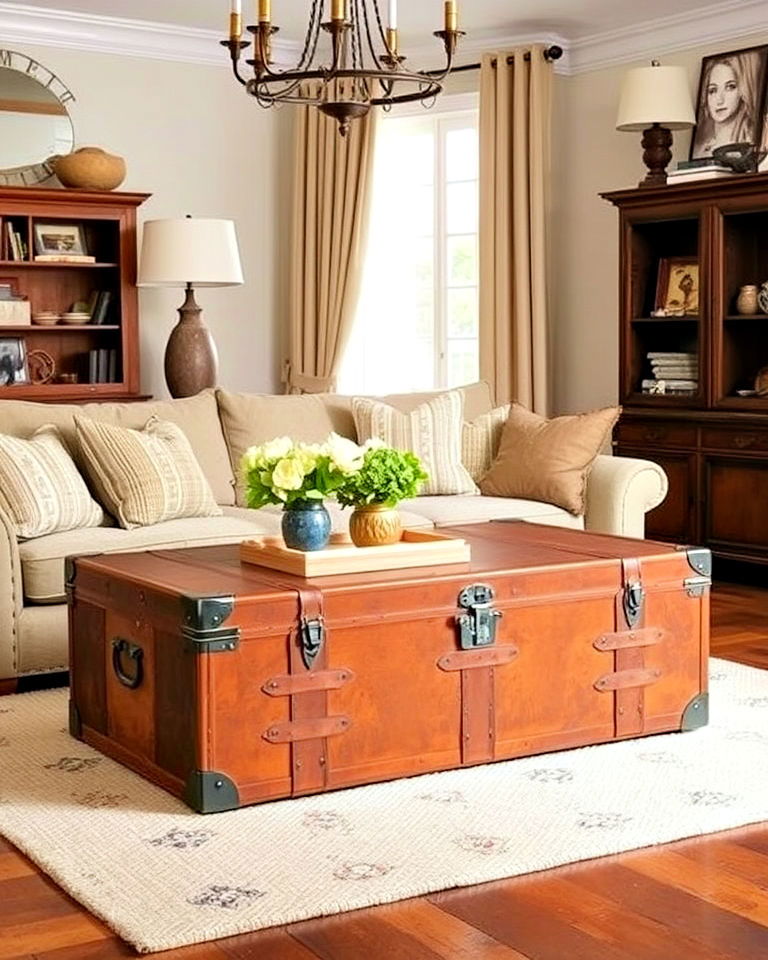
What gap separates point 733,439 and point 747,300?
0.60 metres

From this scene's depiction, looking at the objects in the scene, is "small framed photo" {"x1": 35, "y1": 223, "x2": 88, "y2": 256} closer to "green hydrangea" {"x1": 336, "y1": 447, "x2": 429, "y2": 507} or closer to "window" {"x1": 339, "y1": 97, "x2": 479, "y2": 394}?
"window" {"x1": 339, "y1": 97, "x2": 479, "y2": 394}

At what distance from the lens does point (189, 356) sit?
7.30m

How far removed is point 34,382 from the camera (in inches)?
291

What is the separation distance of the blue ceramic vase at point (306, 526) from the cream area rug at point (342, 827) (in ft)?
2.06

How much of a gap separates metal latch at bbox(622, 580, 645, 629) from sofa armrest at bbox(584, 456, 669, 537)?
160 centimetres

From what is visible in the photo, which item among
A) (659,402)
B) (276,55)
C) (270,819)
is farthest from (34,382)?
(270,819)

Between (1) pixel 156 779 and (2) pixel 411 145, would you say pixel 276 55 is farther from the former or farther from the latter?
(1) pixel 156 779

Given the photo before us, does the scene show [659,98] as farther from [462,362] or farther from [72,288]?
[72,288]

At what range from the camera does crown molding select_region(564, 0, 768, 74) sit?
22.5 ft

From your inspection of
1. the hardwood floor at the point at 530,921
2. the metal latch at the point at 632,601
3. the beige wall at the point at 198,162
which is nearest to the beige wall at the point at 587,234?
the beige wall at the point at 198,162

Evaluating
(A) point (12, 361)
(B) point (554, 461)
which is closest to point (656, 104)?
(B) point (554, 461)

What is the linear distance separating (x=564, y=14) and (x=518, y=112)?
521mm

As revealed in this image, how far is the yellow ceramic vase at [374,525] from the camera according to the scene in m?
3.82

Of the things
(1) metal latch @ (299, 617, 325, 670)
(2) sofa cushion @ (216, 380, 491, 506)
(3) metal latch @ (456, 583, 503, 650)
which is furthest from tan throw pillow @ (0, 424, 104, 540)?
(3) metal latch @ (456, 583, 503, 650)
